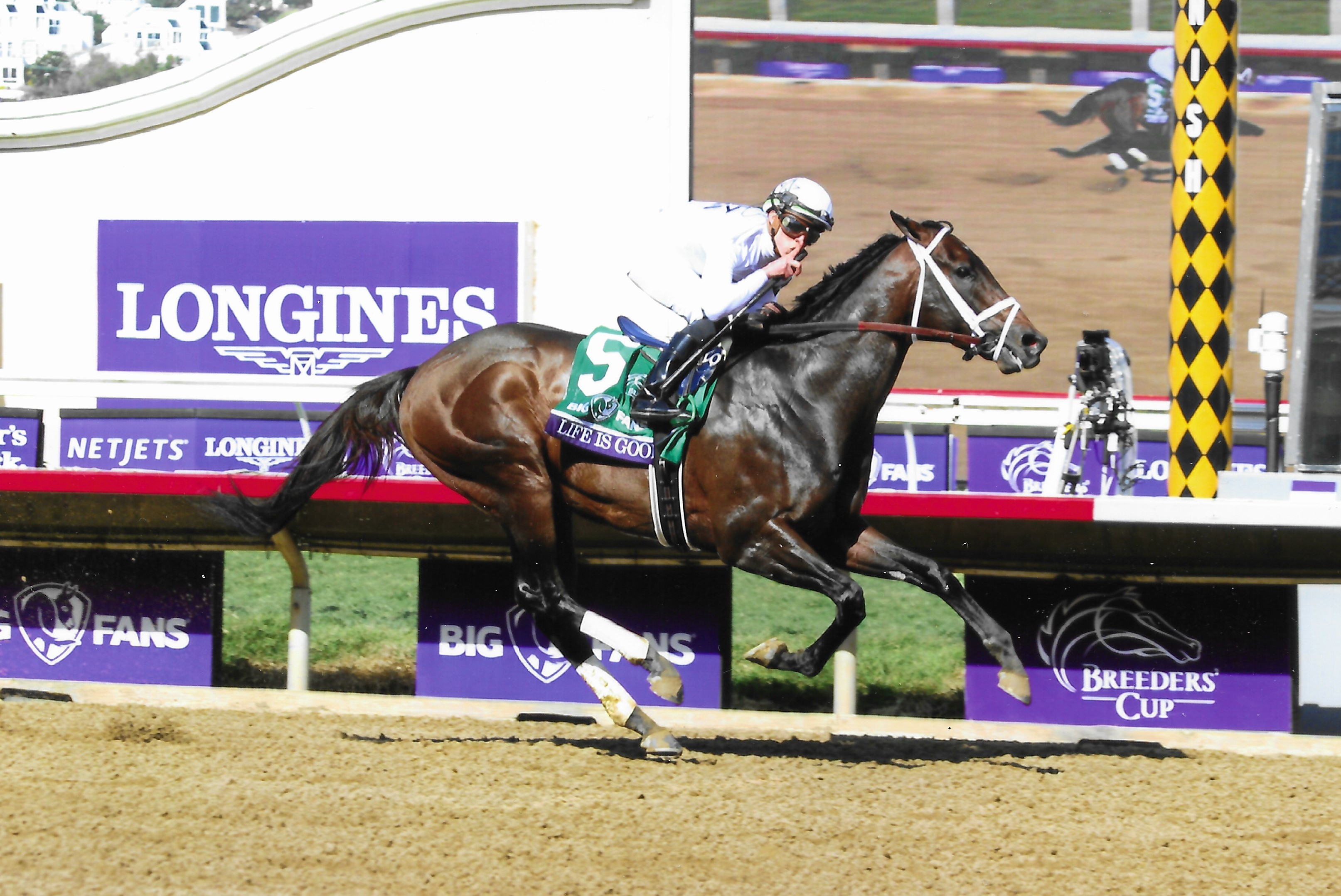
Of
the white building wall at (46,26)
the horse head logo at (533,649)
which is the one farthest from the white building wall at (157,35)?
the horse head logo at (533,649)

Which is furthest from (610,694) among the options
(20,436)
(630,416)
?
(20,436)

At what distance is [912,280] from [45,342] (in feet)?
31.7

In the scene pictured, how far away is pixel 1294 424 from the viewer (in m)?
6.10

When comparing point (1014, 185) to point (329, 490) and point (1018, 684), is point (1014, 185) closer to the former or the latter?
point (329, 490)

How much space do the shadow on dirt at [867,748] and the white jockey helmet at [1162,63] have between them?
18.8 m

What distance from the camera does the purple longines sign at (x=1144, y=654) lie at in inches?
235

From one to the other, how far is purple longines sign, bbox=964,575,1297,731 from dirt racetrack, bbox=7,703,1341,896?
0.98ft

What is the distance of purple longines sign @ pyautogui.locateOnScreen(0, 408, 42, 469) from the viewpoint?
8.79m

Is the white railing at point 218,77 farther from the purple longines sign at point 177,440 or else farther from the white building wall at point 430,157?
the purple longines sign at point 177,440

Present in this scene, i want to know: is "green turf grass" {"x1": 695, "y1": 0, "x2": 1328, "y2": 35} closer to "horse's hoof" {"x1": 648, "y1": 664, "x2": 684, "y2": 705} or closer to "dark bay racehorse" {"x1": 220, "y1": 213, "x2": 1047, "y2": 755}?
"dark bay racehorse" {"x1": 220, "y1": 213, "x2": 1047, "y2": 755}

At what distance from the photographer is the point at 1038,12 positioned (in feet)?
79.5

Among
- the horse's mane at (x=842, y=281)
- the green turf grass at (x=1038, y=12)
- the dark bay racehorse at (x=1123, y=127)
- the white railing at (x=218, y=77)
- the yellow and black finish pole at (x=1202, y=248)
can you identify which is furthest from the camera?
the green turf grass at (x=1038, y=12)

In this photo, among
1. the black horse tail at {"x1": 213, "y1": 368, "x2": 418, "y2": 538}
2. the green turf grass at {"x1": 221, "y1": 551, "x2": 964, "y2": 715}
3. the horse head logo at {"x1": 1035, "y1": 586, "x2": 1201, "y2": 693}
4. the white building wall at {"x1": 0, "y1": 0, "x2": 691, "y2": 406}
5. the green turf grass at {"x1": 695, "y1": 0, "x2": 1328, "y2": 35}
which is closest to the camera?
the black horse tail at {"x1": 213, "y1": 368, "x2": 418, "y2": 538}

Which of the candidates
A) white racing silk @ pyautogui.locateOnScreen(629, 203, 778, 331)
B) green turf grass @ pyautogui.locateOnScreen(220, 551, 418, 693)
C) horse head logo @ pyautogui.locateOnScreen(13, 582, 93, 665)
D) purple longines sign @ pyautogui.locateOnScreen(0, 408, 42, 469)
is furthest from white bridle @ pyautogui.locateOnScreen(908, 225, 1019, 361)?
purple longines sign @ pyautogui.locateOnScreen(0, 408, 42, 469)
